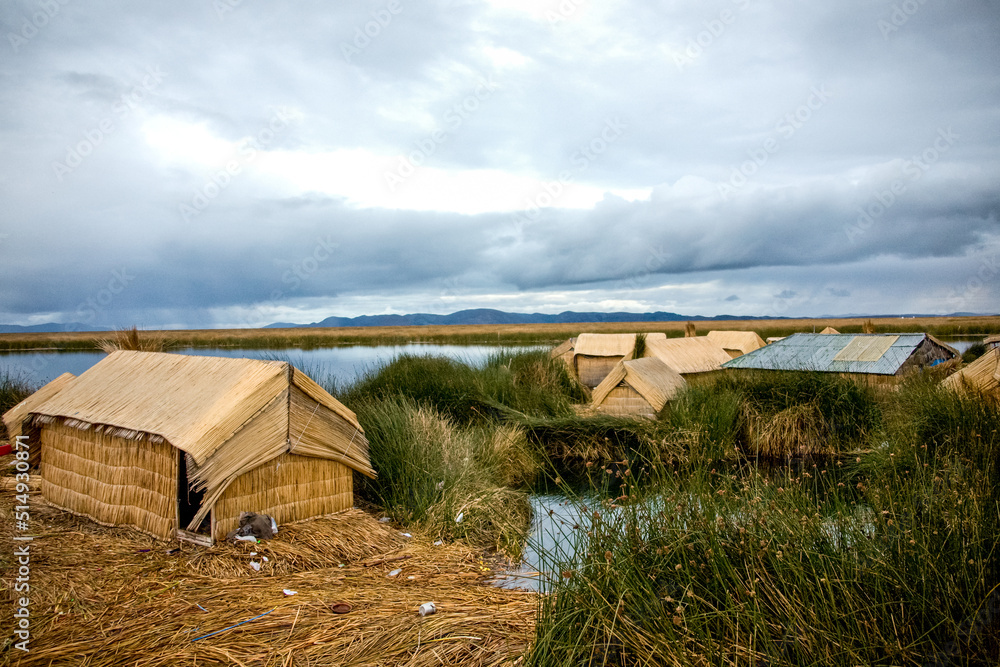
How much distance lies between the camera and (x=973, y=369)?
8.85m

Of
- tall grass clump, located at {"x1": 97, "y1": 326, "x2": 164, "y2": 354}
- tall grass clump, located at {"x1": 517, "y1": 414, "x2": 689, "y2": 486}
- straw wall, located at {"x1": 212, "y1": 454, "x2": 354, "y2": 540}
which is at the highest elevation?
tall grass clump, located at {"x1": 97, "y1": 326, "x2": 164, "y2": 354}

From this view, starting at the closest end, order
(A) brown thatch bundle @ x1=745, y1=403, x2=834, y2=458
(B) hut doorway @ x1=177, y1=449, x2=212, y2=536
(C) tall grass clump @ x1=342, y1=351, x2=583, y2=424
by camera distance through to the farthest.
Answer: (B) hut doorway @ x1=177, y1=449, x2=212, y2=536, (A) brown thatch bundle @ x1=745, y1=403, x2=834, y2=458, (C) tall grass clump @ x1=342, y1=351, x2=583, y2=424

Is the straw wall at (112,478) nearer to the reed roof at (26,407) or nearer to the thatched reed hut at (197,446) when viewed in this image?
the thatched reed hut at (197,446)

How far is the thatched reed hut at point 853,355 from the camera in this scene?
42.0ft

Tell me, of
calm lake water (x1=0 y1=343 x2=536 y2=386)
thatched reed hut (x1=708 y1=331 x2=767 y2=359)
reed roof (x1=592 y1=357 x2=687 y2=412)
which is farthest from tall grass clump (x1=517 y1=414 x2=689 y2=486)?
thatched reed hut (x1=708 y1=331 x2=767 y2=359)

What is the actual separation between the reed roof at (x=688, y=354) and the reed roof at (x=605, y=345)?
1.88m

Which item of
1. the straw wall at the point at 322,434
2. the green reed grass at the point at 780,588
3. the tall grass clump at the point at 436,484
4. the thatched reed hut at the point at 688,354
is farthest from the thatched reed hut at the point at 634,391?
the green reed grass at the point at 780,588

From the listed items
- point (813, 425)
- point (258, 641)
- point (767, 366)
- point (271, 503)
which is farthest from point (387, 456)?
point (767, 366)

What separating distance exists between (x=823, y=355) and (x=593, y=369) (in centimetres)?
Result: 619

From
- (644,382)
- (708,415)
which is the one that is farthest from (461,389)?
(708,415)

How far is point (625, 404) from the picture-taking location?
11.5 meters

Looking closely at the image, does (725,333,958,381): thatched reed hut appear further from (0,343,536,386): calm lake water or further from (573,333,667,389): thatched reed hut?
(0,343,536,386): calm lake water

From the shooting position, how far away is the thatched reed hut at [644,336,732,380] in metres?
14.9

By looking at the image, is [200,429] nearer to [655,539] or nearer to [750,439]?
[655,539]
